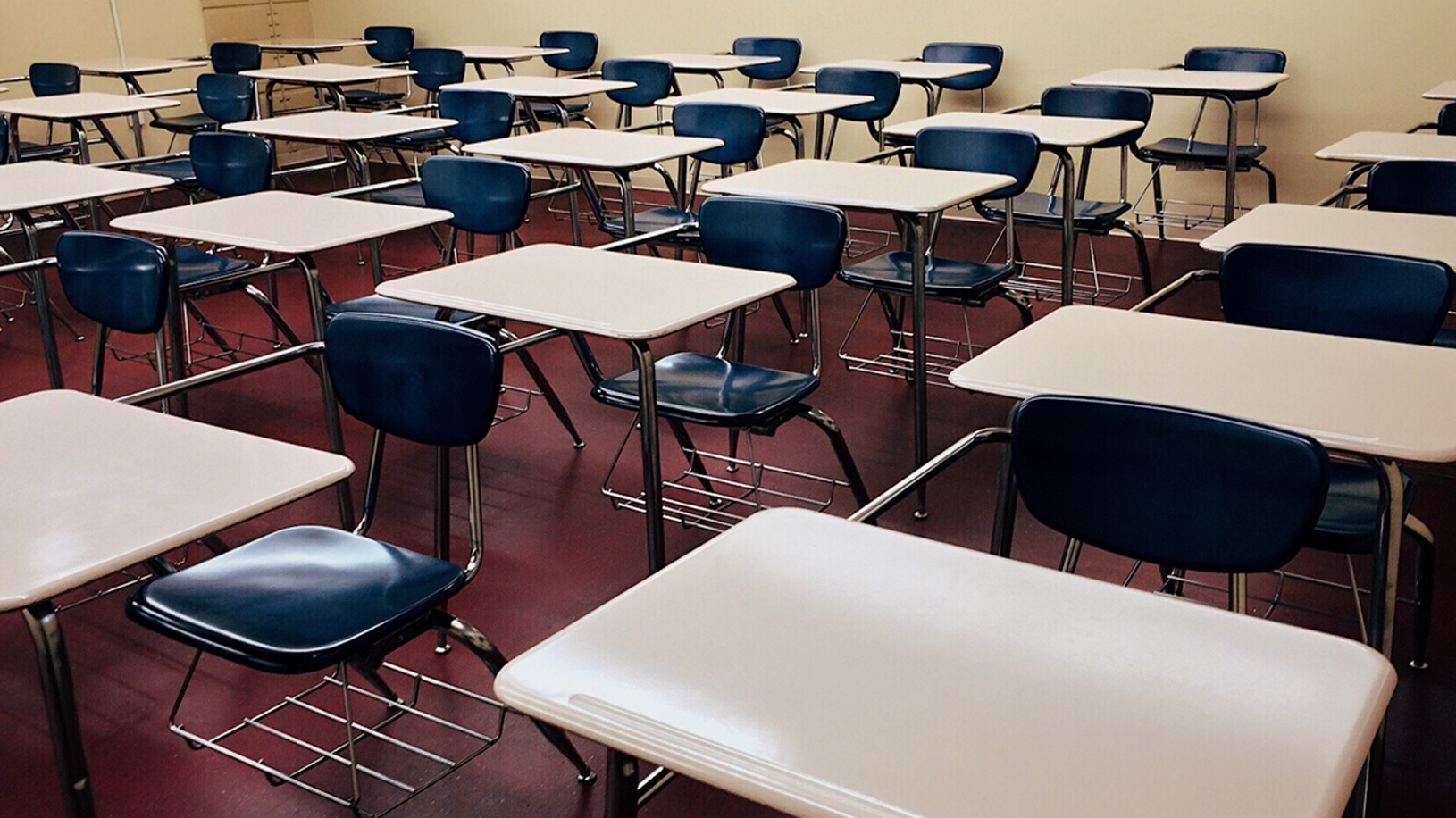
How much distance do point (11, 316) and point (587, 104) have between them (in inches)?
143

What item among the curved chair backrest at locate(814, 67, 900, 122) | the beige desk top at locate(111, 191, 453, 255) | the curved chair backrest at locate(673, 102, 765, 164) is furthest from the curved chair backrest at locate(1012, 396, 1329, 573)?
the curved chair backrest at locate(814, 67, 900, 122)

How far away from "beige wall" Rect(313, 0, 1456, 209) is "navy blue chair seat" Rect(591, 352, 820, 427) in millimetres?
4173

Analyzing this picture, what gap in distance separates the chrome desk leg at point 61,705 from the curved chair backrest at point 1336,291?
2329 mm

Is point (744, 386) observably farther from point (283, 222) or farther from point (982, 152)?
point (982, 152)

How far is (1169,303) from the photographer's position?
18.1 feet

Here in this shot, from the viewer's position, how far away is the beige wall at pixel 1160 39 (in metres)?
6.00

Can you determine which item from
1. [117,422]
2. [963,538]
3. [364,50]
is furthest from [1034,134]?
[364,50]

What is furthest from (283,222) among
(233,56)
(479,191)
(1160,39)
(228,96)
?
(233,56)

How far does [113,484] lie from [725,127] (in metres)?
3.81

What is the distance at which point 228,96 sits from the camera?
689 cm

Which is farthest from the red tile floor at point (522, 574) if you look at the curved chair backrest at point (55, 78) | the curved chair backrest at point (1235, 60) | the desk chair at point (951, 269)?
the curved chair backrest at point (55, 78)

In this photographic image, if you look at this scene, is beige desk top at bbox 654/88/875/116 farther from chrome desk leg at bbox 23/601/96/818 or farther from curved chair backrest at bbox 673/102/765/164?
chrome desk leg at bbox 23/601/96/818

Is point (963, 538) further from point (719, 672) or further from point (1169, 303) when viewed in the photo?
point (1169, 303)

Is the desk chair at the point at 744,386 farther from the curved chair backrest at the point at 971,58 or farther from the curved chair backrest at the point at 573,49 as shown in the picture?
the curved chair backrest at the point at 573,49
